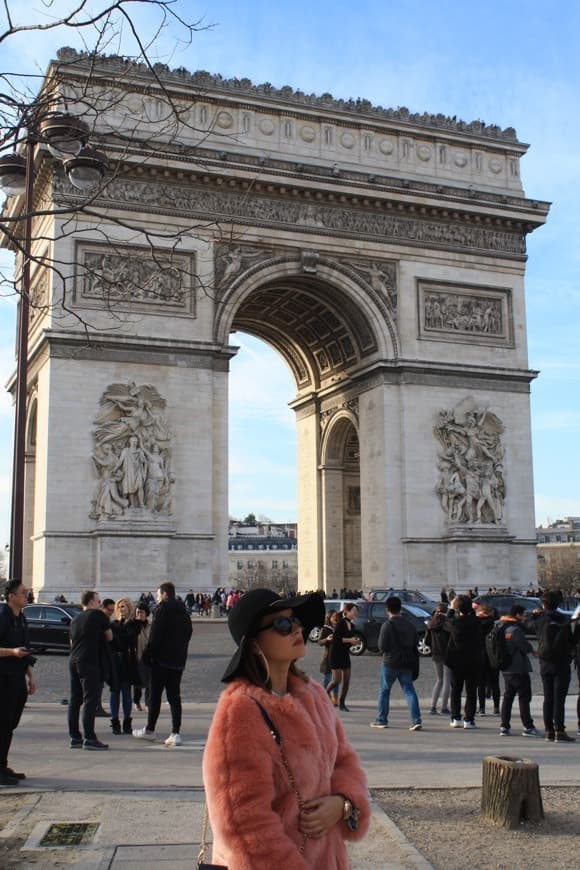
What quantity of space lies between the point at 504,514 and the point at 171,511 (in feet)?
36.0

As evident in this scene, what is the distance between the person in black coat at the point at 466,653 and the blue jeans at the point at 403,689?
0.55 m

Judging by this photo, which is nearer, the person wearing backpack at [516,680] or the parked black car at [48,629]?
the person wearing backpack at [516,680]

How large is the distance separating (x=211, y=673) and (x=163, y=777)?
867 centimetres

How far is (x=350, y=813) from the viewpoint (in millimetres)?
3275

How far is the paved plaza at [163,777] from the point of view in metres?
5.96

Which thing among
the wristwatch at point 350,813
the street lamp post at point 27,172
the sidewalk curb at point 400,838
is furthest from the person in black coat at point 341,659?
the wristwatch at point 350,813

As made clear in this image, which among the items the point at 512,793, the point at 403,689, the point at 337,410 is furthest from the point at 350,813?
the point at 337,410

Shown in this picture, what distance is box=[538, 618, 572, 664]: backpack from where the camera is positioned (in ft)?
35.2

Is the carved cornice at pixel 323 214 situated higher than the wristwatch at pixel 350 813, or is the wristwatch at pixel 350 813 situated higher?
the carved cornice at pixel 323 214

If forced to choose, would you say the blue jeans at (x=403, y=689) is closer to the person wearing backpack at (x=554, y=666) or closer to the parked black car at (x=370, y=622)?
the person wearing backpack at (x=554, y=666)

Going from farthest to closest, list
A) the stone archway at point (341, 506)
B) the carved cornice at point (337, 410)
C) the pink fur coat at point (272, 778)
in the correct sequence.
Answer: the stone archway at point (341, 506), the carved cornice at point (337, 410), the pink fur coat at point (272, 778)

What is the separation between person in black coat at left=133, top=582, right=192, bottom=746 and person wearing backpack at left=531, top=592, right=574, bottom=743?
385cm

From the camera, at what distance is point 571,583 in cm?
9556

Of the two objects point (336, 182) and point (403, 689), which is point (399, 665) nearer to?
point (403, 689)
